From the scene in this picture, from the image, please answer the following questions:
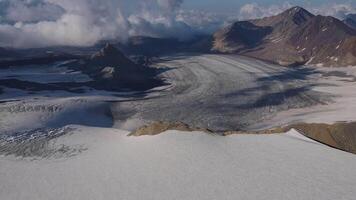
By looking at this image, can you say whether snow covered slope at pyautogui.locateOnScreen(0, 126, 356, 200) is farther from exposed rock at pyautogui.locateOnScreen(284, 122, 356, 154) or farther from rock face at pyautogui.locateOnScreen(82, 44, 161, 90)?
rock face at pyautogui.locateOnScreen(82, 44, 161, 90)

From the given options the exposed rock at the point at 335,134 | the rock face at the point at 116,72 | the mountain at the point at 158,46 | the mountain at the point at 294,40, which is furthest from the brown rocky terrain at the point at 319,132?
the mountain at the point at 158,46

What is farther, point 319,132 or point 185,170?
point 319,132

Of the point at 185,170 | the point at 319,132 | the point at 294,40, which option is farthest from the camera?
the point at 294,40

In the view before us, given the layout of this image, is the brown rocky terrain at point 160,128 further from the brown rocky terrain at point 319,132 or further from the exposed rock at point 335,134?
the exposed rock at point 335,134

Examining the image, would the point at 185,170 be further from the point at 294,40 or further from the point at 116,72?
the point at 294,40

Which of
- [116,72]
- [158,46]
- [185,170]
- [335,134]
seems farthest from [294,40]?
[185,170]

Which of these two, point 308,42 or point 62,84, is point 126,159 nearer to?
point 62,84
